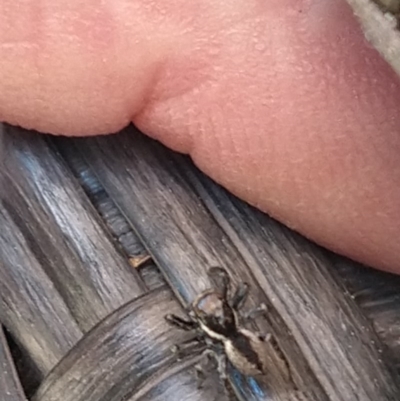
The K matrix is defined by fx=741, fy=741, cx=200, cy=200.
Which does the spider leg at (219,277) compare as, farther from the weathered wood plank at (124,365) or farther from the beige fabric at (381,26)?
the beige fabric at (381,26)

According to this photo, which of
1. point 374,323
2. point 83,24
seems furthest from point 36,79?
point 374,323

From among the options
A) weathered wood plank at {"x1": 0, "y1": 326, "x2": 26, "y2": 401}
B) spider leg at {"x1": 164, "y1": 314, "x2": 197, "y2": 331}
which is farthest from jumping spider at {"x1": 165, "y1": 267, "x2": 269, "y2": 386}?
weathered wood plank at {"x1": 0, "y1": 326, "x2": 26, "y2": 401}

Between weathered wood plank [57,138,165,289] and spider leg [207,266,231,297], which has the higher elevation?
weathered wood plank [57,138,165,289]

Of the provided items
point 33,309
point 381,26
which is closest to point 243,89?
point 381,26

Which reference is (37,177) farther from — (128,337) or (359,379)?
(359,379)

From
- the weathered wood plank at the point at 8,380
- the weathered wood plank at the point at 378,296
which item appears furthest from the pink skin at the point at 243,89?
the weathered wood plank at the point at 8,380

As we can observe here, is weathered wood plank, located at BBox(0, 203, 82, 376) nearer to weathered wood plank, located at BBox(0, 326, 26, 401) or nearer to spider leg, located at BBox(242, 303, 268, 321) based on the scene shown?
weathered wood plank, located at BBox(0, 326, 26, 401)
